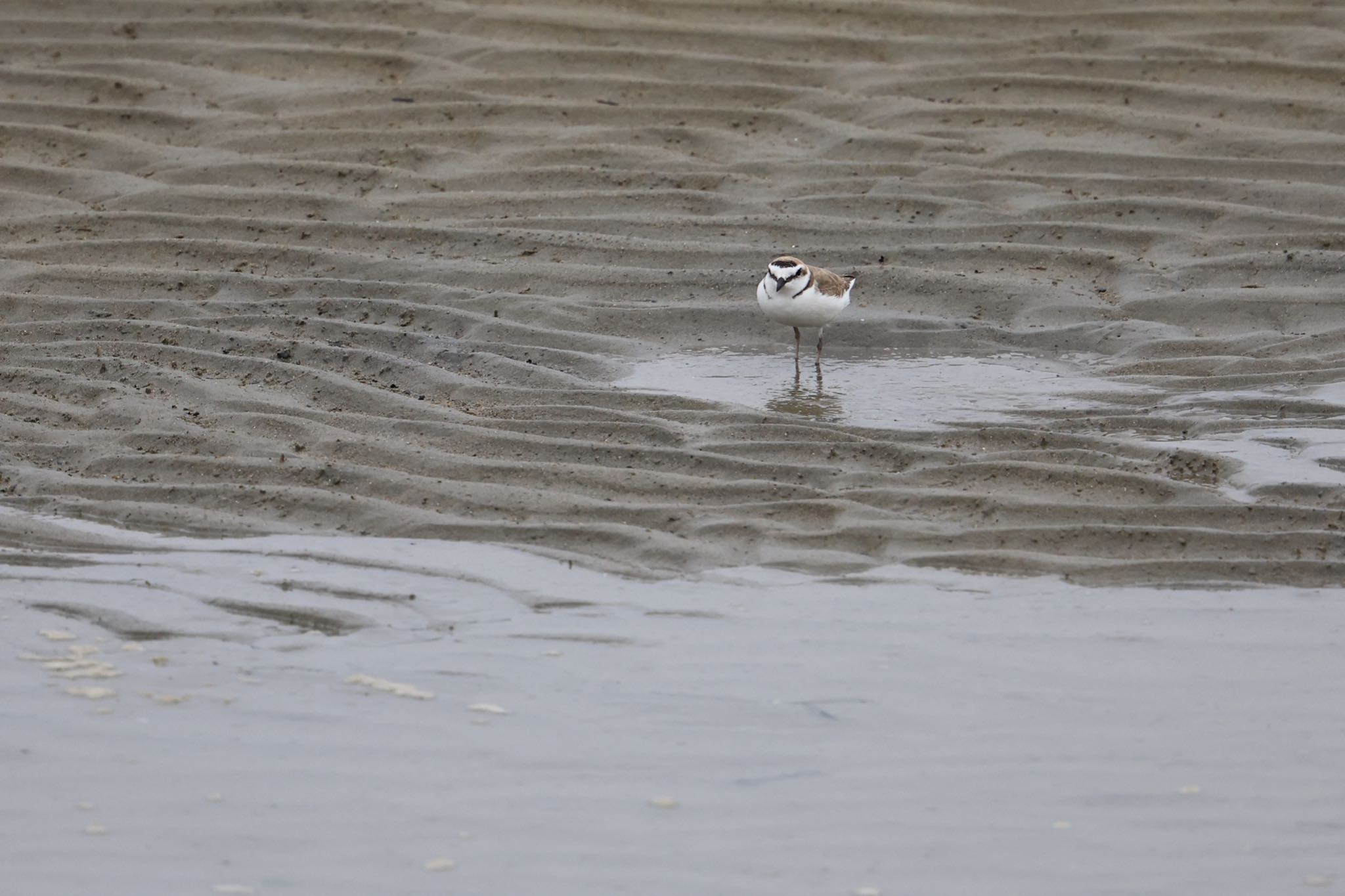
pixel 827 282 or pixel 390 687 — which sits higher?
pixel 827 282

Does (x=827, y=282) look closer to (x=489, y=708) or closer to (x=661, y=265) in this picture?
(x=661, y=265)

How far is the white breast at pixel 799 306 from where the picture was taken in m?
7.09

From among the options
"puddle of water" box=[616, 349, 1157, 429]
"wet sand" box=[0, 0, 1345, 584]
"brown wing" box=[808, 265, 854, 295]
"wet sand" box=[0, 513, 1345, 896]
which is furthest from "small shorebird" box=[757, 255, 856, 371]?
"wet sand" box=[0, 513, 1345, 896]

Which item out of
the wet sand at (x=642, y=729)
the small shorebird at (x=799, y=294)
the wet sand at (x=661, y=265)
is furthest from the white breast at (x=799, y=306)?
the wet sand at (x=642, y=729)

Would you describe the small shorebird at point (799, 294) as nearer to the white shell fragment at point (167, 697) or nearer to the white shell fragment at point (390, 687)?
Answer: the white shell fragment at point (390, 687)

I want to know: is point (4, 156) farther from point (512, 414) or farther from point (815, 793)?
point (815, 793)

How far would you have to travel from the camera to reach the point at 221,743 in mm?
4043

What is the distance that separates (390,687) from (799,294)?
3.25 m

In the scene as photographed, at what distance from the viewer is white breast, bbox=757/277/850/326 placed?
709 centimetres

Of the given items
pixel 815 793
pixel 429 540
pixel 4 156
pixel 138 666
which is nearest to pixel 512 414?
pixel 429 540

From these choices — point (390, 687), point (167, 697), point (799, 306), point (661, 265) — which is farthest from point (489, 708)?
point (661, 265)

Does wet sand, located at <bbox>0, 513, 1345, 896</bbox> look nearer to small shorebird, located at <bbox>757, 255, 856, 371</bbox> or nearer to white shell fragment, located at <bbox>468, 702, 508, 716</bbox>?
white shell fragment, located at <bbox>468, 702, 508, 716</bbox>

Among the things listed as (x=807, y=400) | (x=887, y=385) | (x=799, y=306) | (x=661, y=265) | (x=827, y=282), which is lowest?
(x=807, y=400)

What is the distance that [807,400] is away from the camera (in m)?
6.70
